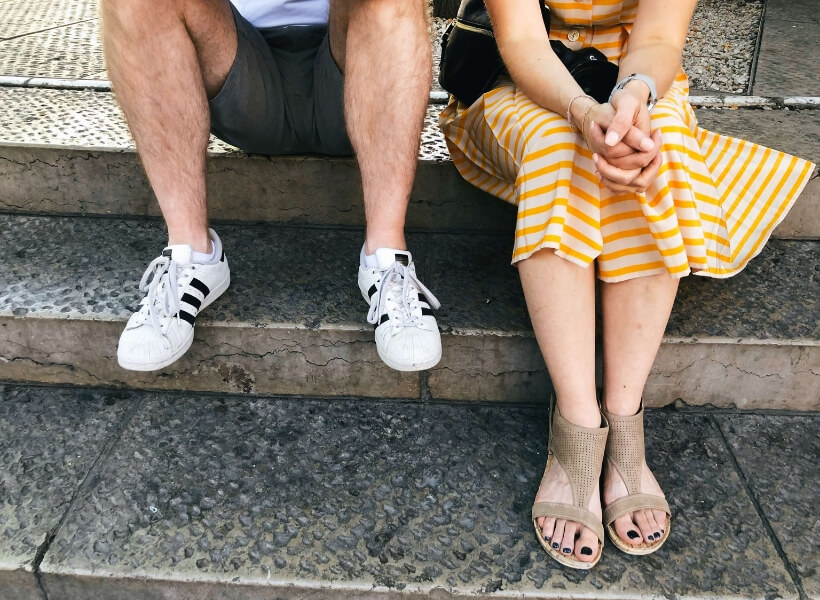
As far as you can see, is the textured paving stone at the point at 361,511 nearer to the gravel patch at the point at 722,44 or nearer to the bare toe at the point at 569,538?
the bare toe at the point at 569,538

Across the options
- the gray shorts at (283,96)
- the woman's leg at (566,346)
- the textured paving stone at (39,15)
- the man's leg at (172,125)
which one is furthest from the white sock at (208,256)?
the textured paving stone at (39,15)

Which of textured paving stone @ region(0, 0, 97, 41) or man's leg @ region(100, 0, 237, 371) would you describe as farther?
textured paving stone @ region(0, 0, 97, 41)

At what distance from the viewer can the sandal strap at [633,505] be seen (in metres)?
1.48

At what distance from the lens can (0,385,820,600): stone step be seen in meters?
1.40

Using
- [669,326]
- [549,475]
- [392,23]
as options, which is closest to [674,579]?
[549,475]

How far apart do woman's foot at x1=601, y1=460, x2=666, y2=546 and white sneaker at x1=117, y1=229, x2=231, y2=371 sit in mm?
1091

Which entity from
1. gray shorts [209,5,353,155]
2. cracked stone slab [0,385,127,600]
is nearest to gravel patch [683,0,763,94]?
gray shorts [209,5,353,155]

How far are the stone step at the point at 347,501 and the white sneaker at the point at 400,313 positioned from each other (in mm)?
263

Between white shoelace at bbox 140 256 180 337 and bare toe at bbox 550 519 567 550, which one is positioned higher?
white shoelace at bbox 140 256 180 337

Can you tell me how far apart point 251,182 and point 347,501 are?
1.10m

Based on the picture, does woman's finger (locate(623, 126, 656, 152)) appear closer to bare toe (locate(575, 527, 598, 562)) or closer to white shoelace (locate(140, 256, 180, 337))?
bare toe (locate(575, 527, 598, 562))

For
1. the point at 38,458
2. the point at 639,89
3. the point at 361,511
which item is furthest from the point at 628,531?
the point at 38,458

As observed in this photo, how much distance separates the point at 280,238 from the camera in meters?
2.15

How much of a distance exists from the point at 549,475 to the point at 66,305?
1364mm
